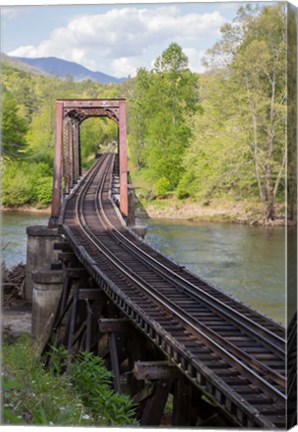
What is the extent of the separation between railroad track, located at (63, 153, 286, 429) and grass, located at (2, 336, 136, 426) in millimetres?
787

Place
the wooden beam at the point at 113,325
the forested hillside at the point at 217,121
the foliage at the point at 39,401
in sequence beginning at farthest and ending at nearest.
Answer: the wooden beam at the point at 113,325 < the forested hillside at the point at 217,121 < the foliage at the point at 39,401

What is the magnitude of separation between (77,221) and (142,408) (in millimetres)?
8981

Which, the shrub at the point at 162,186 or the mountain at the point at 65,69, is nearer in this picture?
the mountain at the point at 65,69

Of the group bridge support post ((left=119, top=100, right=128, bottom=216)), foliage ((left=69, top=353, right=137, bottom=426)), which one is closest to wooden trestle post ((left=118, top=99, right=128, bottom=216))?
bridge support post ((left=119, top=100, right=128, bottom=216))

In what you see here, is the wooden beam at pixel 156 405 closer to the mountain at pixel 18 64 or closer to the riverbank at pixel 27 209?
the riverbank at pixel 27 209

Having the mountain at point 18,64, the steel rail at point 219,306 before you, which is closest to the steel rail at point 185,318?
the steel rail at point 219,306

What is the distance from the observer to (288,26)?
23.0ft

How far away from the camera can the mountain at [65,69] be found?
840 cm

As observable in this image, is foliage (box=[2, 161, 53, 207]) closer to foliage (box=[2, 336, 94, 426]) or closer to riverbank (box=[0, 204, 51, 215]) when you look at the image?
riverbank (box=[0, 204, 51, 215])

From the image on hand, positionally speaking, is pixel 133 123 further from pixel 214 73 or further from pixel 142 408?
pixel 142 408

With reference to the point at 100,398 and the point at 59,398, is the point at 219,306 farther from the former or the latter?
the point at 59,398

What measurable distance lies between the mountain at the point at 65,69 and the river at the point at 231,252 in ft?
5.38

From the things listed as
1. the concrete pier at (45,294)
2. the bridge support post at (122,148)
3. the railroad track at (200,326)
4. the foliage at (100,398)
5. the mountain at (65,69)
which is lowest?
the concrete pier at (45,294)

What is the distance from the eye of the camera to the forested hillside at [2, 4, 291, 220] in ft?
26.8
